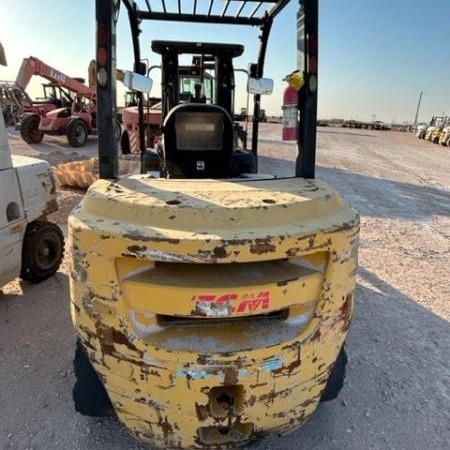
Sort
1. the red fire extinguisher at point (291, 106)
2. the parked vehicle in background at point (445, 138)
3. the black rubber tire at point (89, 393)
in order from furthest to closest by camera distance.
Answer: the parked vehicle in background at point (445, 138) → the red fire extinguisher at point (291, 106) → the black rubber tire at point (89, 393)

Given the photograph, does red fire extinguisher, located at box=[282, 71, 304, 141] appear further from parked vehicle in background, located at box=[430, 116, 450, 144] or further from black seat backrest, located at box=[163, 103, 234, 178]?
parked vehicle in background, located at box=[430, 116, 450, 144]

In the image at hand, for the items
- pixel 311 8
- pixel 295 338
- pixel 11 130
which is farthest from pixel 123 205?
pixel 11 130

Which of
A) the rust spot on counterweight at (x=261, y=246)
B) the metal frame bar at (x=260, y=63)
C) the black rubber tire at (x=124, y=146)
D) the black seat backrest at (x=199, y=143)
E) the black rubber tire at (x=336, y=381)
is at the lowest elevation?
the black rubber tire at (x=336, y=381)

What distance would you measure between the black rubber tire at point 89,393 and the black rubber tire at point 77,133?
551 inches

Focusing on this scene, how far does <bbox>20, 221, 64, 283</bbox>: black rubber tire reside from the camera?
12.6ft

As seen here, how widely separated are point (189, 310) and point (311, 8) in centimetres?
167

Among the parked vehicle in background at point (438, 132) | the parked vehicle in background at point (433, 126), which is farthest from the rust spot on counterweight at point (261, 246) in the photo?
the parked vehicle in background at point (433, 126)

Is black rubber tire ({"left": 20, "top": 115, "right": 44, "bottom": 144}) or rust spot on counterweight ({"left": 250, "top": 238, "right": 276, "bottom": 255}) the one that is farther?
black rubber tire ({"left": 20, "top": 115, "right": 44, "bottom": 144})

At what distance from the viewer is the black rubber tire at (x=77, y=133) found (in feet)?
49.0

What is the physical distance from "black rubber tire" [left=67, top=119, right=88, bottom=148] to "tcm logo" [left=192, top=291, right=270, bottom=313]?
14619 mm

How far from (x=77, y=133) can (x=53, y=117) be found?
1134 mm

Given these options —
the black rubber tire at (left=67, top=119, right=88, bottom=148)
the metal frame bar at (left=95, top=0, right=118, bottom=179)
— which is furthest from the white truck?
the black rubber tire at (left=67, top=119, right=88, bottom=148)

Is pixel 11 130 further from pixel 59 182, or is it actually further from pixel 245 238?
pixel 245 238

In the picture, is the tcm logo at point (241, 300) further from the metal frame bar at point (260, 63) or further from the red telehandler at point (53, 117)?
the red telehandler at point (53, 117)
